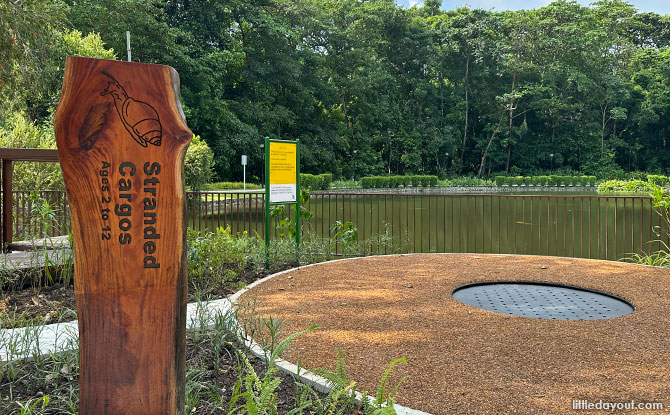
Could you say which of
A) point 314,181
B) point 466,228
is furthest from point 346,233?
point 314,181

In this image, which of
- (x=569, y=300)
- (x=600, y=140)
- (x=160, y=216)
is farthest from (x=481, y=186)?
(x=160, y=216)

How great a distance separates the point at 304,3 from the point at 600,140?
2994 centimetres

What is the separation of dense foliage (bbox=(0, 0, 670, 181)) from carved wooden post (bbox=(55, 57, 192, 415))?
24.9 metres

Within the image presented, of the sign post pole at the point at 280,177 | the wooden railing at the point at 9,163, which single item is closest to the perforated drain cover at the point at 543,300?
the sign post pole at the point at 280,177

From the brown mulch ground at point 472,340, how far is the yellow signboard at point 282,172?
1238mm

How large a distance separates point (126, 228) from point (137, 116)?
39 cm

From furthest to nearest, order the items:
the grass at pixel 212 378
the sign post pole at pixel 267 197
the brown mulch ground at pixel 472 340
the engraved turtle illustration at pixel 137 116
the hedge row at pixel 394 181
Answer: the hedge row at pixel 394 181
the sign post pole at pixel 267 197
the brown mulch ground at pixel 472 340
the grass at pixel 212 378
the engraved turtle illustration at pixel 137 116

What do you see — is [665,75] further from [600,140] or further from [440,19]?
[440,19]

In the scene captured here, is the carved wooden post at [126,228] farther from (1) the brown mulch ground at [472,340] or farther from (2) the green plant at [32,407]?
(1) the brown mulch ground at [472,340]

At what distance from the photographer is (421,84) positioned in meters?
42.6

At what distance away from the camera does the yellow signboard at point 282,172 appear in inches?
267

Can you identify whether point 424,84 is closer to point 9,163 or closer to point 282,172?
point 282,172

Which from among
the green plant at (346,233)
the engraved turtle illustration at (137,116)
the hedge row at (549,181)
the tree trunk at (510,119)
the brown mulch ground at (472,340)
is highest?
the tree trunk at (510,119)

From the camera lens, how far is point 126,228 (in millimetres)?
1732
